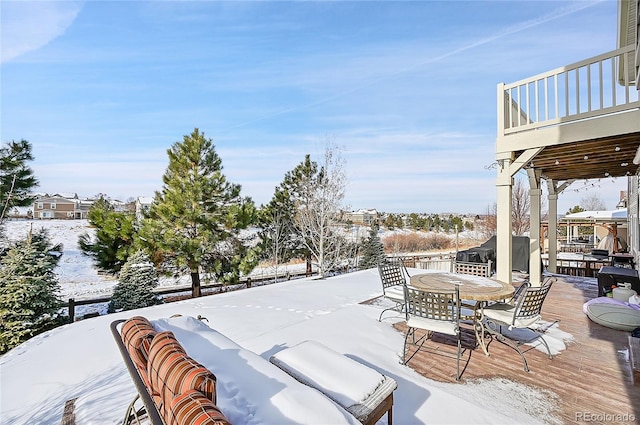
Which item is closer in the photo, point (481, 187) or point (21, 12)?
point (21, 12)

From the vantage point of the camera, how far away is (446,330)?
3043mm

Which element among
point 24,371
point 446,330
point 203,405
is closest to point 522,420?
point 446,330

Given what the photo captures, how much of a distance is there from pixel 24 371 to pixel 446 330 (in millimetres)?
4646

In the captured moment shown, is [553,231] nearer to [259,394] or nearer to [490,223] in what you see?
[259,394]

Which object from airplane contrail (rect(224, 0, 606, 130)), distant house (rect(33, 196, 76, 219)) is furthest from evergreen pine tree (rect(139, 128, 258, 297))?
distant house (rect(33, 196, 76, 219))

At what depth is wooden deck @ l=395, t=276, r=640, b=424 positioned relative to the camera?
239 centimetres

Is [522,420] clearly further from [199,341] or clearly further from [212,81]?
[212,81]

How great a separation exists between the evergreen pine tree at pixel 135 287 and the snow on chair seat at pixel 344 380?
6.58 meters

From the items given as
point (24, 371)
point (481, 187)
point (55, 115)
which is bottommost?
point (24, 371)

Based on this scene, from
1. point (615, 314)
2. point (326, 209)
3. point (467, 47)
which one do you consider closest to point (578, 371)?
point (615, 314)

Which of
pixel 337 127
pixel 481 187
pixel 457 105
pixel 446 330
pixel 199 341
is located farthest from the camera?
pixel 481 187

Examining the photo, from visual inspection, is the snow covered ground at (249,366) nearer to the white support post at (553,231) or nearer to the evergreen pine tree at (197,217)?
the evergreen pine tree at (197,217)

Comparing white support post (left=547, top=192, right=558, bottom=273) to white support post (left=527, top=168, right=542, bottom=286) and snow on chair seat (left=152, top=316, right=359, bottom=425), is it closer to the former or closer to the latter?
white support post (left=527, top=168, right=542, bottom=286)

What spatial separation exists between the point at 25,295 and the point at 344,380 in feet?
21.6
